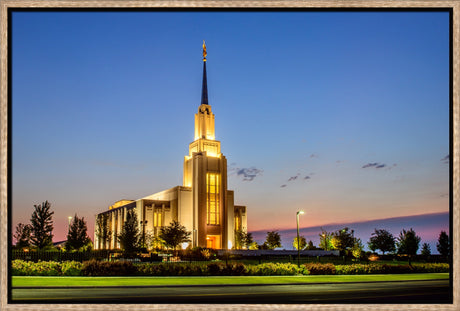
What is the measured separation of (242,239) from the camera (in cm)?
9762

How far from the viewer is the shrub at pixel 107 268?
90.7 ft

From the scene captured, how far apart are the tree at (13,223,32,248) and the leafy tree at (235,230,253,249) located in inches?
1647

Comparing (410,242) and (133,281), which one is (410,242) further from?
(133,281)

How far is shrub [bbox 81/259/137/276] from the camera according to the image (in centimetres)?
2764

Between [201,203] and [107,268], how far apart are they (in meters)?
63.1

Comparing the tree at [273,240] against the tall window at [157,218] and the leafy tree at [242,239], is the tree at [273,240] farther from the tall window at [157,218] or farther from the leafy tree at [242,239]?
the tall window at [157,218]

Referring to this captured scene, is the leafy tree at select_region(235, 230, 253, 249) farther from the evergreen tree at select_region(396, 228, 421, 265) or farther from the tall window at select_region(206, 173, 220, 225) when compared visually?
the evergreen tree at select_region(396, 228, 421, 265)

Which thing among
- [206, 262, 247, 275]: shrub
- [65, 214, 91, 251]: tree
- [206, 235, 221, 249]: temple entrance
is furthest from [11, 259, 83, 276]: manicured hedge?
[206, 235, 221, 249]: temple entrance

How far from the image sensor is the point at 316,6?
36.6 ft

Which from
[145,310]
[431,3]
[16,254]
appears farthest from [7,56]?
[16,254]

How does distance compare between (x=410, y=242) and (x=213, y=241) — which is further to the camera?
(x=213, y=241)

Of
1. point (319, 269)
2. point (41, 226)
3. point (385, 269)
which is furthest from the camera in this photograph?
point (41, 226)

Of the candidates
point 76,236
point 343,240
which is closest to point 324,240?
point 343,240

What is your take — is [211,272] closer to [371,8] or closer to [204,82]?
[371,8]
